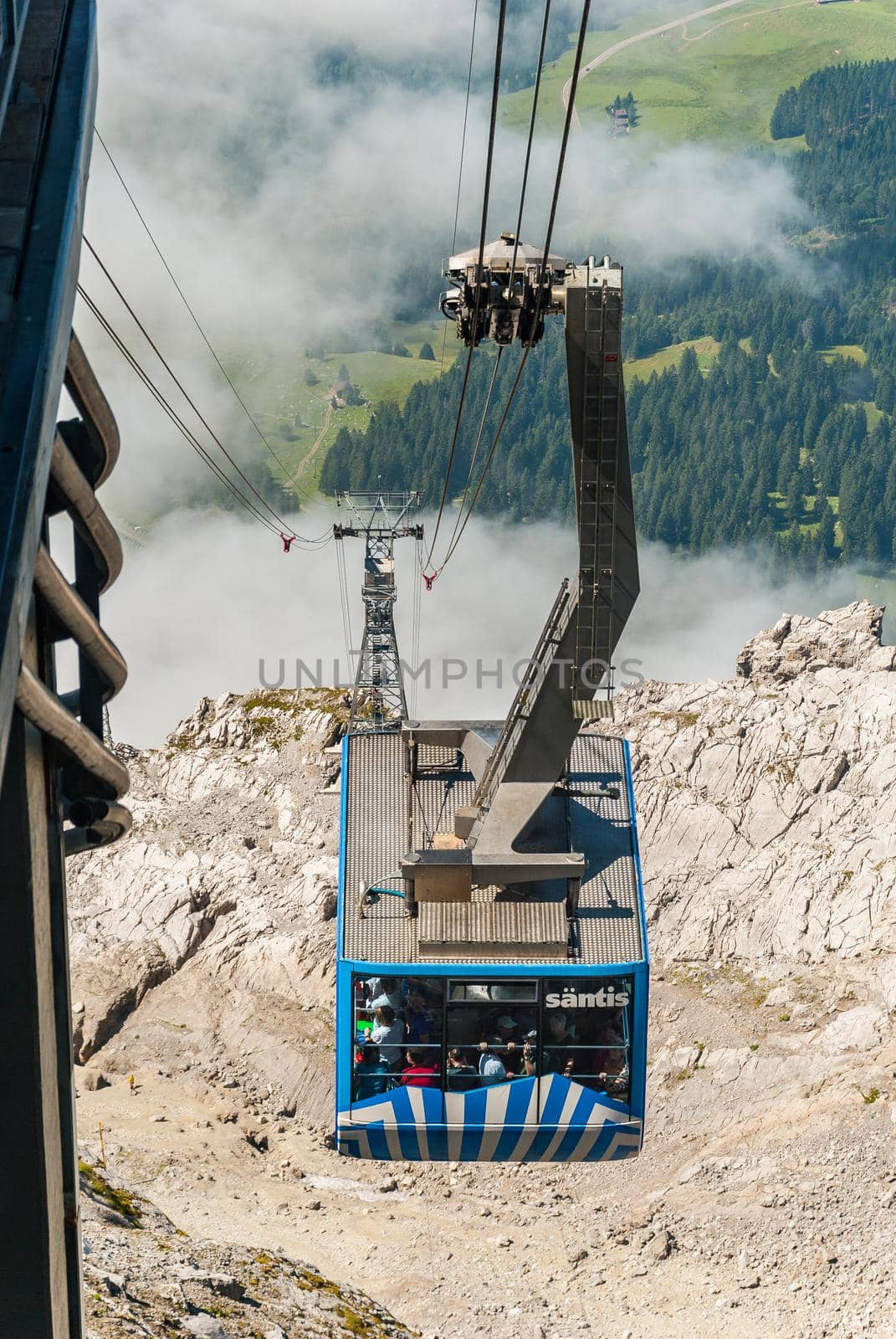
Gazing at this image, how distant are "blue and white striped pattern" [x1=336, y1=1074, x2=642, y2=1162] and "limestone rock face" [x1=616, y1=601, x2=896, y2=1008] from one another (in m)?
18.9

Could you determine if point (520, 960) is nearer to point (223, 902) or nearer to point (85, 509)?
point (85, 509)

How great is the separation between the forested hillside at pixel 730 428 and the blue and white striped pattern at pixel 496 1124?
374ft

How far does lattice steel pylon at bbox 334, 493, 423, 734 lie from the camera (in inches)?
1775

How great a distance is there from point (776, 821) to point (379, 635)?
40.9ft

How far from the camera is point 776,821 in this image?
140ft

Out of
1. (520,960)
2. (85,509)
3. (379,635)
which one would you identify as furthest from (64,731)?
(379,635)

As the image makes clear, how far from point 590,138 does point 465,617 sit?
8913 centimetres

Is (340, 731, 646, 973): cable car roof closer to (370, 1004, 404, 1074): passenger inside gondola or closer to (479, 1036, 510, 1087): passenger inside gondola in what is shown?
(370, 1004, 404, 1074): passenger inside gondola

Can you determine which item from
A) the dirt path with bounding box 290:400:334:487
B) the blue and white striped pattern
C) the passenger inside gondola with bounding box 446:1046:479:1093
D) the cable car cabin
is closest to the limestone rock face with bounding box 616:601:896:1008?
the blue and white striped pattern

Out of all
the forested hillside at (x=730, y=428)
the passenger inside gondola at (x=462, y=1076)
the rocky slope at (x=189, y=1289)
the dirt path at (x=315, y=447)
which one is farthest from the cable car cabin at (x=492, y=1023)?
the dirt path at (x=315, y=447)

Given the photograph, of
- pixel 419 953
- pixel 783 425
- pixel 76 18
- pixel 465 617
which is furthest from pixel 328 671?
pixel 76 18

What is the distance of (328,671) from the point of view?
459 feet

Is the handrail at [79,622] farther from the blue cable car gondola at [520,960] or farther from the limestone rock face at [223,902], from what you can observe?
the limestone rock face at [223,902]

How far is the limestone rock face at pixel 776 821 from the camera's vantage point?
38.8 meters
